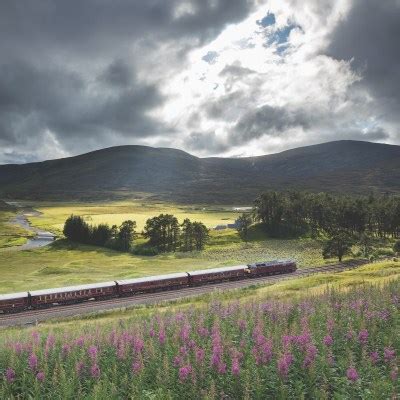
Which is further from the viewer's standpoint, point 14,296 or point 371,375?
point 14,296

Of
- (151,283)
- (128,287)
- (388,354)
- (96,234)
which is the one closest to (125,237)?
(96,234)

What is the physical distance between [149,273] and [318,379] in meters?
81.4

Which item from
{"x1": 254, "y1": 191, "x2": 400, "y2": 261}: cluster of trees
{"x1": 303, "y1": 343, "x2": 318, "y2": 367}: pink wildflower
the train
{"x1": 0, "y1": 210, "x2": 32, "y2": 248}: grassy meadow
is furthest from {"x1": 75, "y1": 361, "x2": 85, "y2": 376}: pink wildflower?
{"x1": 0, "y1": 210, "x2": 32, "y2": 248}: grassy meadow

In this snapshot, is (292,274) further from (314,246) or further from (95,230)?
(95,230)

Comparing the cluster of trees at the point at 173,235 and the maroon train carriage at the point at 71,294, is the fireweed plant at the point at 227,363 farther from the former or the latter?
the cluster of trees at the point at 173,235

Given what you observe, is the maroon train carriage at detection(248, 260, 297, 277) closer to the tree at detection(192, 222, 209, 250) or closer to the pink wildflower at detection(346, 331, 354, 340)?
the tree at detection(192, 222, 209, 250)

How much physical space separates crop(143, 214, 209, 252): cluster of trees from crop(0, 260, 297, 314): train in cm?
5225

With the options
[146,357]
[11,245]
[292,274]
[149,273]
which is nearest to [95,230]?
[11,245]

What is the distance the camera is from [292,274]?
83.2 meters

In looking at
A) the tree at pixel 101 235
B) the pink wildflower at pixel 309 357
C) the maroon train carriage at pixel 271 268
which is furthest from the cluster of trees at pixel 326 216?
the pink wildflower at pixel 309 357

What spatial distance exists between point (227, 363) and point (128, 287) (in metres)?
54.9

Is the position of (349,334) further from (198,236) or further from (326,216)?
(326,216)

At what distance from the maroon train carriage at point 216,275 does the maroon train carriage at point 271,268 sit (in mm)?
2011

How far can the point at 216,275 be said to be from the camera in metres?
77.8
